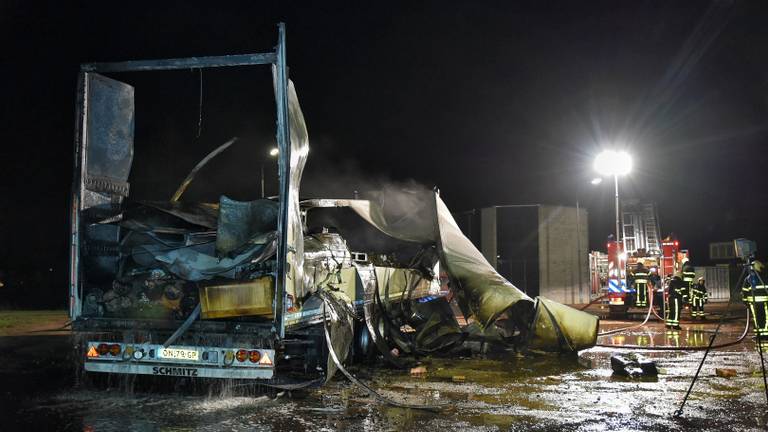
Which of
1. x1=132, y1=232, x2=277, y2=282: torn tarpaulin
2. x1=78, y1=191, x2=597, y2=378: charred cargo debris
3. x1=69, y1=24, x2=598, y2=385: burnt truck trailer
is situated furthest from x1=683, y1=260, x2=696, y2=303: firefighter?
x1=132, y1=232, x2=277, y2=282: torn tarpaulin

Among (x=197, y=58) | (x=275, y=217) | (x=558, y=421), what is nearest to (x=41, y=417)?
(x=275, y=217)

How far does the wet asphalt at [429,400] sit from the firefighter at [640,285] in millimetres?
6061

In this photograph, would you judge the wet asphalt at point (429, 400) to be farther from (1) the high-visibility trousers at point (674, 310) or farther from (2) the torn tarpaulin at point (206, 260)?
(1) the high-visibility trousers at point (674, 310)

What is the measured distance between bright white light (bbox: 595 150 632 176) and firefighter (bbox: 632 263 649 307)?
401 centimetres

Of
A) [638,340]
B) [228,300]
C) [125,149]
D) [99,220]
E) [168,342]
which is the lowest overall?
[638,340]

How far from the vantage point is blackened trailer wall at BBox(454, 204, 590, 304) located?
93.5ft

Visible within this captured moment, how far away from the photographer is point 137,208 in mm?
7094

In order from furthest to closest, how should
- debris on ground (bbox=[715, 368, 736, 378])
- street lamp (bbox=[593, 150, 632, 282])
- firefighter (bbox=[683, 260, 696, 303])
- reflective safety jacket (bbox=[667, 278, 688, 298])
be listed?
street lamp (bbox=[593, 150, 632, 282])
firefighter (bbox=[683, 260, 696, 303])
reflective safety jacket (bbox=[667, 278, 688, 298])
debris on ground (bbox=[715, 368, 736, 378])

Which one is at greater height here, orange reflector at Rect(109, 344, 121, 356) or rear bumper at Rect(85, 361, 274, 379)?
orange reflector at Rect(109, 344, 121, 356)

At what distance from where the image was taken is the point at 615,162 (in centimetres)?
1844

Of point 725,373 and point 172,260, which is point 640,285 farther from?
point 172,260

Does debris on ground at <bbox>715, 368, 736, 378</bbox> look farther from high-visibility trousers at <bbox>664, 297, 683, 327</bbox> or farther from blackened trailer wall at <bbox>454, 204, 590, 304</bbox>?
blackened trailer wall at <bbox>454, 204, 590, 304</bbox>

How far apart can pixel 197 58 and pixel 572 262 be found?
2546 cm

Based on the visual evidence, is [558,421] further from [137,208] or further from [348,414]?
[137,208]
